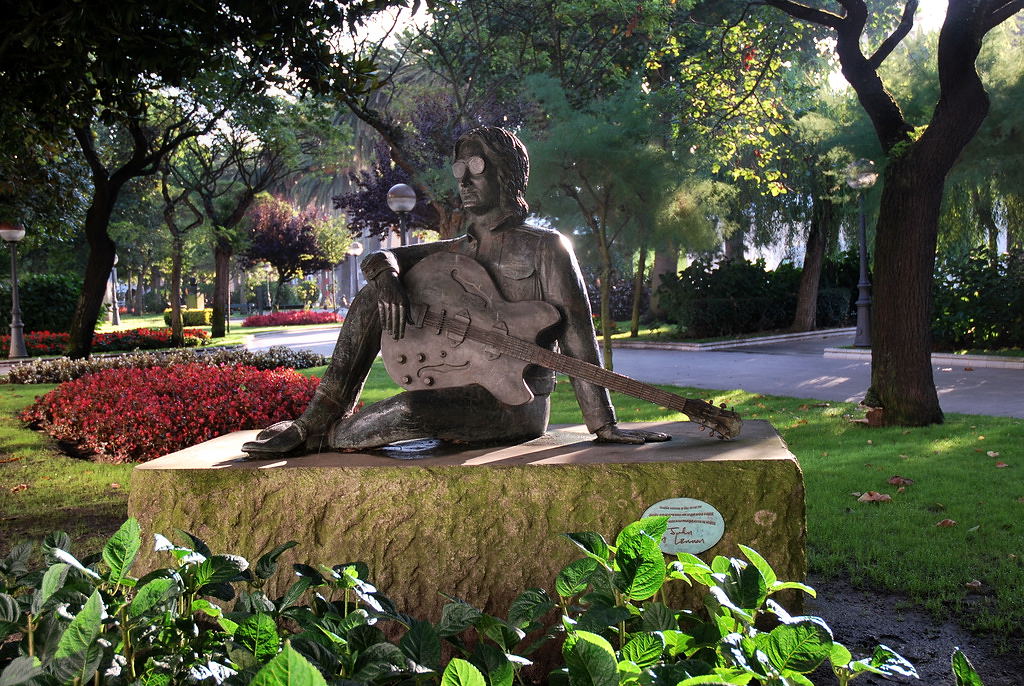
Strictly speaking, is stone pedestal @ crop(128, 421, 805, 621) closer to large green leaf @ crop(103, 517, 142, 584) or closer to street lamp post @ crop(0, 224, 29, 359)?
large green leaf @ crop(103, 517, 142, 584)

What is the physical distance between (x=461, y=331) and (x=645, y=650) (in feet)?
7.48

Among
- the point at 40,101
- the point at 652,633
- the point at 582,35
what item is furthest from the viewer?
the point at 582,35

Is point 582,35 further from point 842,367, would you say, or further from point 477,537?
point 477,537

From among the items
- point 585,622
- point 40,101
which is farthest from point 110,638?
point 40,101

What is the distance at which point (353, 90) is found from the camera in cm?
530

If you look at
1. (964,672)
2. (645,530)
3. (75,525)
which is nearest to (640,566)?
(645,530)

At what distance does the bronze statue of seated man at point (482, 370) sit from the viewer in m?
3.59

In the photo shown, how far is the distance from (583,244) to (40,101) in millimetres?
15976

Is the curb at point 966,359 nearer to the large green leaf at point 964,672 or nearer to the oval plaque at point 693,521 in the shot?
the oval plaque at point 693,521

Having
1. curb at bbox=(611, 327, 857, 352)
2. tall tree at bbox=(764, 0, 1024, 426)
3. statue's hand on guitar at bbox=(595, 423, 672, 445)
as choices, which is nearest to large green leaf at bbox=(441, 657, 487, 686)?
statue's hand on guitar at bbox=(595, 423, 672, 445)

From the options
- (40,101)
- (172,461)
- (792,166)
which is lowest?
(172,461)

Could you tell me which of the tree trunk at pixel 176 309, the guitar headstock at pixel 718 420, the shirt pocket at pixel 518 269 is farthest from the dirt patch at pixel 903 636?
the tree trunk at pixel 176 309

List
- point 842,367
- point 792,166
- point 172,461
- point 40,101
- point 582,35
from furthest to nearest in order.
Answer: point 792,166, point 582,35, point 842,367, point 40,101, point 172,461

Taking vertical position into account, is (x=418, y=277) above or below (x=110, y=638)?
above
